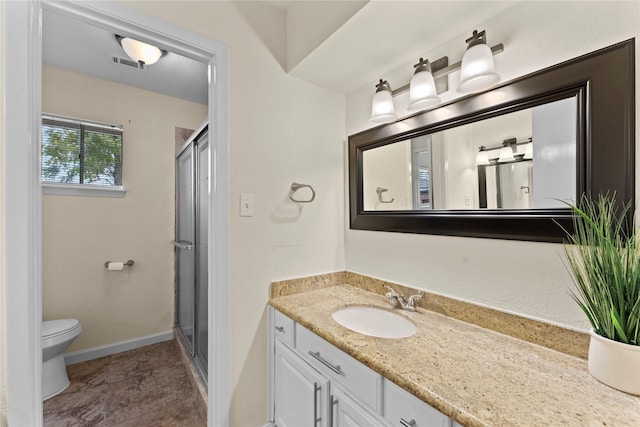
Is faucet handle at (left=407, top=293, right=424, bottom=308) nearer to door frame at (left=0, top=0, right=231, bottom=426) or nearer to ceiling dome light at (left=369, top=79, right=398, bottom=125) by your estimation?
ceiling dome light at (left=369, top=79, right=398, bottom=125)

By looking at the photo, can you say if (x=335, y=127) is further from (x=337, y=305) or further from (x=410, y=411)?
(x=410, y=411)

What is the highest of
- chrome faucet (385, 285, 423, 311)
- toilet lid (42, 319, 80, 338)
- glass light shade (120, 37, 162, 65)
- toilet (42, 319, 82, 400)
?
glass light shade (120, 37, 162, 65)

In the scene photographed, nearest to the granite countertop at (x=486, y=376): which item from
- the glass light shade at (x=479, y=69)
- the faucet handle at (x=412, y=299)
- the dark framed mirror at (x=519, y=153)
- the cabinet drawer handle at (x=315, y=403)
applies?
the faucet handle at (x=412, y=299)

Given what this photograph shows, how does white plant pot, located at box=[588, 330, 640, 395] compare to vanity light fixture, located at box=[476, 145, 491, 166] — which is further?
vanity light fixture, located at box=[476, 145, 491, 166]

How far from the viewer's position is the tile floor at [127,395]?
1.62 metres

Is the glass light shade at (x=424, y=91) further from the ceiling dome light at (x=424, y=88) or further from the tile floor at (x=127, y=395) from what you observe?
the tile floor at (x=127, y=395)

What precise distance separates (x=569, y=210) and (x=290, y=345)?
3.95ft

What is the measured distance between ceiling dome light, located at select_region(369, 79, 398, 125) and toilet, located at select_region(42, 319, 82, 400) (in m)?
2.44

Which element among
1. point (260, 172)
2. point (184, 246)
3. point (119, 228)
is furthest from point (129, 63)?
point (260, 172)

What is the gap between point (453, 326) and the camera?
111 cm

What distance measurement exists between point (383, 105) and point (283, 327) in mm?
1229

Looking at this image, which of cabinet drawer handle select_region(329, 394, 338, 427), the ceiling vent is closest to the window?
the ceiling vent

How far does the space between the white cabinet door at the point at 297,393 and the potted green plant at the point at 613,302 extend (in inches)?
33.5

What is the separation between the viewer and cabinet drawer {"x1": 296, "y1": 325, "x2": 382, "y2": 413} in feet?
2.82
